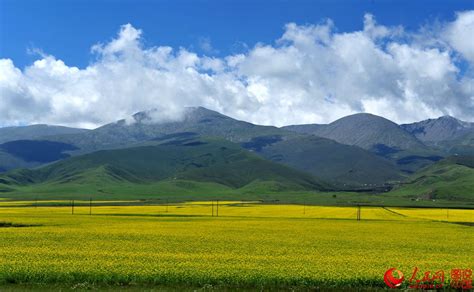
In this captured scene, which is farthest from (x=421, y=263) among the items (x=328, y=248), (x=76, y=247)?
(x=76, y=247)

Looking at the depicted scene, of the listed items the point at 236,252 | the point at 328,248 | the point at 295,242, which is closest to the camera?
the point at 236,252

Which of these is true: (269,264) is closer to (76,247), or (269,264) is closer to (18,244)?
(76,247)

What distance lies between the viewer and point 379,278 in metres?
37.3

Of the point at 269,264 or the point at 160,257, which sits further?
Answer: the point at 160,257

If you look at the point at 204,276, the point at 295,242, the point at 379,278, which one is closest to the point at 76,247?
the point at 204,276

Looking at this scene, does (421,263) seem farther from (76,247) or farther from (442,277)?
(76,247)

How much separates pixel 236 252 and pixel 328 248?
37.4 feet

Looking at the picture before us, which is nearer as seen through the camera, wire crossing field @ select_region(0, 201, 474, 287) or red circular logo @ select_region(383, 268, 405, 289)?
red circular logo @ select_region(383, 268, 405, 289)

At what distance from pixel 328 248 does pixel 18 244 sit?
34763mm

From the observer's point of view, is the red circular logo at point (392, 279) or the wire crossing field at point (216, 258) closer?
the red circular logo at point (392, 279)

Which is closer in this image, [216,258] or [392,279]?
[392,279]

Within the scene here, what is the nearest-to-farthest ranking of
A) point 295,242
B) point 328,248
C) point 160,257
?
point 160,257
point 328,248
point 295,242

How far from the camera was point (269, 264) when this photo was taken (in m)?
42.6

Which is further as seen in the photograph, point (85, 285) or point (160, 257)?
point (160, 257)
